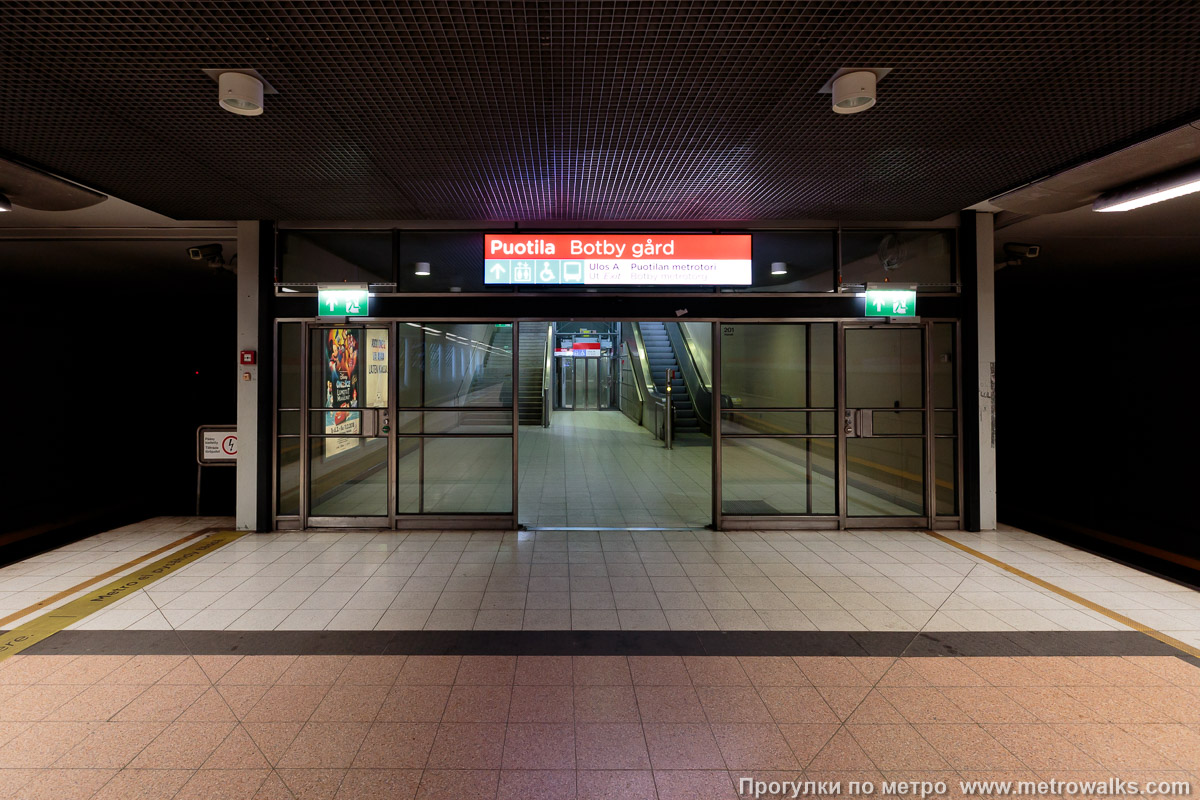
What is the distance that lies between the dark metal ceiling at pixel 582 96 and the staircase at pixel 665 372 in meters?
7.96

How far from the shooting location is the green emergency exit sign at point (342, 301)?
5273 mm

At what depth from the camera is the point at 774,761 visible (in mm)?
2090

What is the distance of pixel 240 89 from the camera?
285 centimetres

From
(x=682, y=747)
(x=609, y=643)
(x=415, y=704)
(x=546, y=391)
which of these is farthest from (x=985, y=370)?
(x=546, y=391)

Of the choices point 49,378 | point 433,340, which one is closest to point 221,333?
point 49,378

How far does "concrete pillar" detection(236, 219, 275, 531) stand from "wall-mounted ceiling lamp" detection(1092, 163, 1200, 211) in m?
7.59

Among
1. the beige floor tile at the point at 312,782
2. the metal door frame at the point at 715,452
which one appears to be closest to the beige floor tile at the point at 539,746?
the beige floor tile at the point at 312,782

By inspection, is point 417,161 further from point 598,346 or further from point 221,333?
point 598,346

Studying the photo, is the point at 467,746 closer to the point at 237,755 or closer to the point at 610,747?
the point at 610,747

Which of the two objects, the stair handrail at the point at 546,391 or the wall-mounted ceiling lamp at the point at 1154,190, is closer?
the wall-mounted ceiling lamp at the point at 1154,190

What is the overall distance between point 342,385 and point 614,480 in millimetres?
4081

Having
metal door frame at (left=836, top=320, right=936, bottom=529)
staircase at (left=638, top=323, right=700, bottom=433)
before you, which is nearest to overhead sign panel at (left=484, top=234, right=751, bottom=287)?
metal door frame at (left=836, top=320, right=936, bottom=529)

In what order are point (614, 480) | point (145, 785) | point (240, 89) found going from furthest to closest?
point (614, 480) < point (240, 89) < point (145, 785)

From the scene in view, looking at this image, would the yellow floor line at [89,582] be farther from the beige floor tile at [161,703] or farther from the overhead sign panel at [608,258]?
the overhead sign panel at [608,258]
